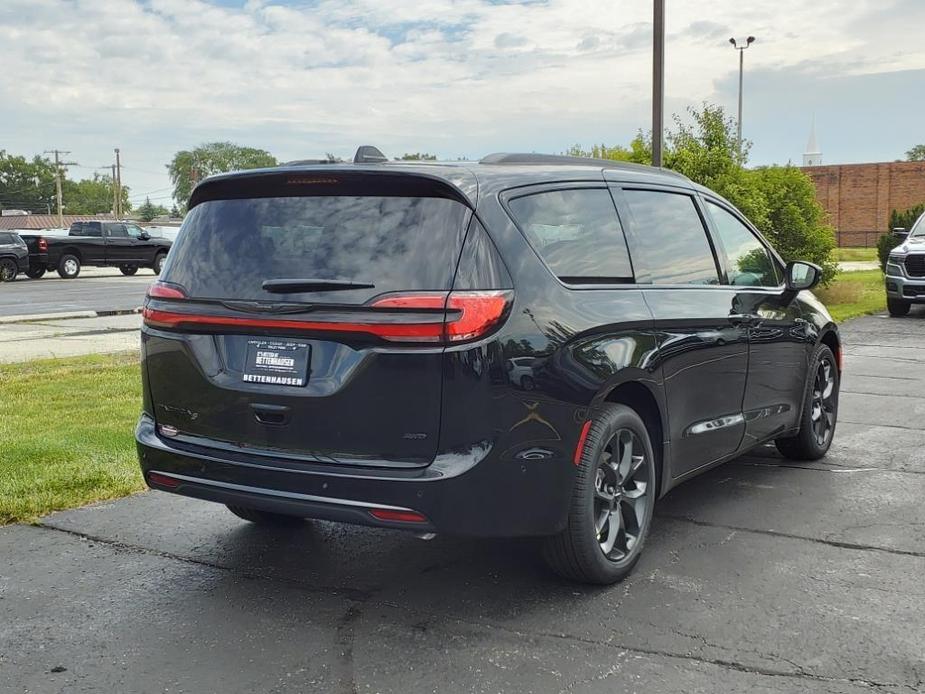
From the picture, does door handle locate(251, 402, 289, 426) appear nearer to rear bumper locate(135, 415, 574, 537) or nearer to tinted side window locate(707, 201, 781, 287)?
rear bumper locate(135, 415, 574, 537)

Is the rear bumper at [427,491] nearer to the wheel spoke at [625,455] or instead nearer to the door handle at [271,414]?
the door handle at [271,414]

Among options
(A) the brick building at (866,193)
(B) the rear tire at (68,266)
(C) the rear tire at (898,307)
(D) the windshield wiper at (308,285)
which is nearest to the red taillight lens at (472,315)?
(D) the windshield wiper at (308,285)

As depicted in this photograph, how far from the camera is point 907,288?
17.3 metres

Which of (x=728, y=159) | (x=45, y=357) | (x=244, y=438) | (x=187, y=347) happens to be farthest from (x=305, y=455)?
(x=728, y=159)

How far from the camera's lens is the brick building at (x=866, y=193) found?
65.4m

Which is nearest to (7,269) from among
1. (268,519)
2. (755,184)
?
(755,184)

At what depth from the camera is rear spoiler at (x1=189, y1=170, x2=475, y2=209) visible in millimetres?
4031

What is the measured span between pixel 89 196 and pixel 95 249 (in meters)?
132

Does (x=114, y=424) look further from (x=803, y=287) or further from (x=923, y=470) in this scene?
(x=923, y=470)

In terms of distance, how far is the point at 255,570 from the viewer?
186 inches

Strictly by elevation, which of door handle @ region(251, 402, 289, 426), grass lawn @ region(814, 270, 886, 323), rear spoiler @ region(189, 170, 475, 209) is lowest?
grass lawn @ region(814, 270, 886, 323)

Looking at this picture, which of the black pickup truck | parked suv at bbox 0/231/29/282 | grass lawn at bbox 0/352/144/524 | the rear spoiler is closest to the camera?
the rear spoiler

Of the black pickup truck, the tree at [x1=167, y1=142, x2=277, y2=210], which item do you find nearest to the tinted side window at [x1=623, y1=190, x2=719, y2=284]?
the black pickup truck

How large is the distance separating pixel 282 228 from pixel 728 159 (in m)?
14.6
